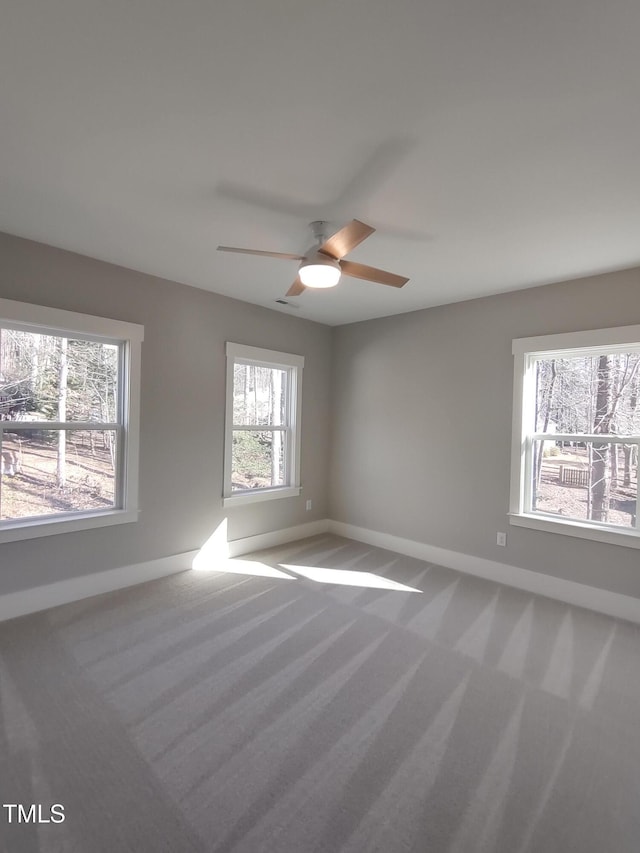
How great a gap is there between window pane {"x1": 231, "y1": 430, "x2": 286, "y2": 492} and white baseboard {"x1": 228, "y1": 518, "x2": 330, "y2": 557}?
532mm

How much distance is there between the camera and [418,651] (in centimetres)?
256

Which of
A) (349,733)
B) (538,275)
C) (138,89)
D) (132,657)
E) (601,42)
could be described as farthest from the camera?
(538,275)

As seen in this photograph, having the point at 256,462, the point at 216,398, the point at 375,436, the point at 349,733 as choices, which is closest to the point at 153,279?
the point at 216,398

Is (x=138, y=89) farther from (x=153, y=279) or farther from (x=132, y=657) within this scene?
(x=132, y=657)

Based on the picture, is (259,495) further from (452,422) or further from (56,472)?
(452,422)

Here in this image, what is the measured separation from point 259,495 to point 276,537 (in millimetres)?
577

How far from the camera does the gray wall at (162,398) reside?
9.41ft

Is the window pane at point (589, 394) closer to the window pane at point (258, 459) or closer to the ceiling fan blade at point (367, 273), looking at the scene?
the ceiling fan blade at point (367, 273)

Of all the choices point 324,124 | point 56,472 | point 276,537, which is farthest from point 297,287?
point 276,537

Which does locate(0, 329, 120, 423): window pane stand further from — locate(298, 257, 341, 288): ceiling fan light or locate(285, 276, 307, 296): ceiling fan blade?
locate(298, 257, 341, 288): ceiling fan light

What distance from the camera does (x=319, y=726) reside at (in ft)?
6.29

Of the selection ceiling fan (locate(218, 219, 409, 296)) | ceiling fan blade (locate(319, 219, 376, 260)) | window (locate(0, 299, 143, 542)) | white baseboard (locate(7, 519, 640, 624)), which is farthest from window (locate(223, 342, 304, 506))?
ceiling fan blade (locate(319, 219, 376, 260))

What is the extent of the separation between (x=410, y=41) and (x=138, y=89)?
982mm

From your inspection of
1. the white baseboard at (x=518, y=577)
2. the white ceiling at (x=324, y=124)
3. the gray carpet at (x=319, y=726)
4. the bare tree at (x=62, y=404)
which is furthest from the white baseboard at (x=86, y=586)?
the white ceiling at (x=324, y=124)
